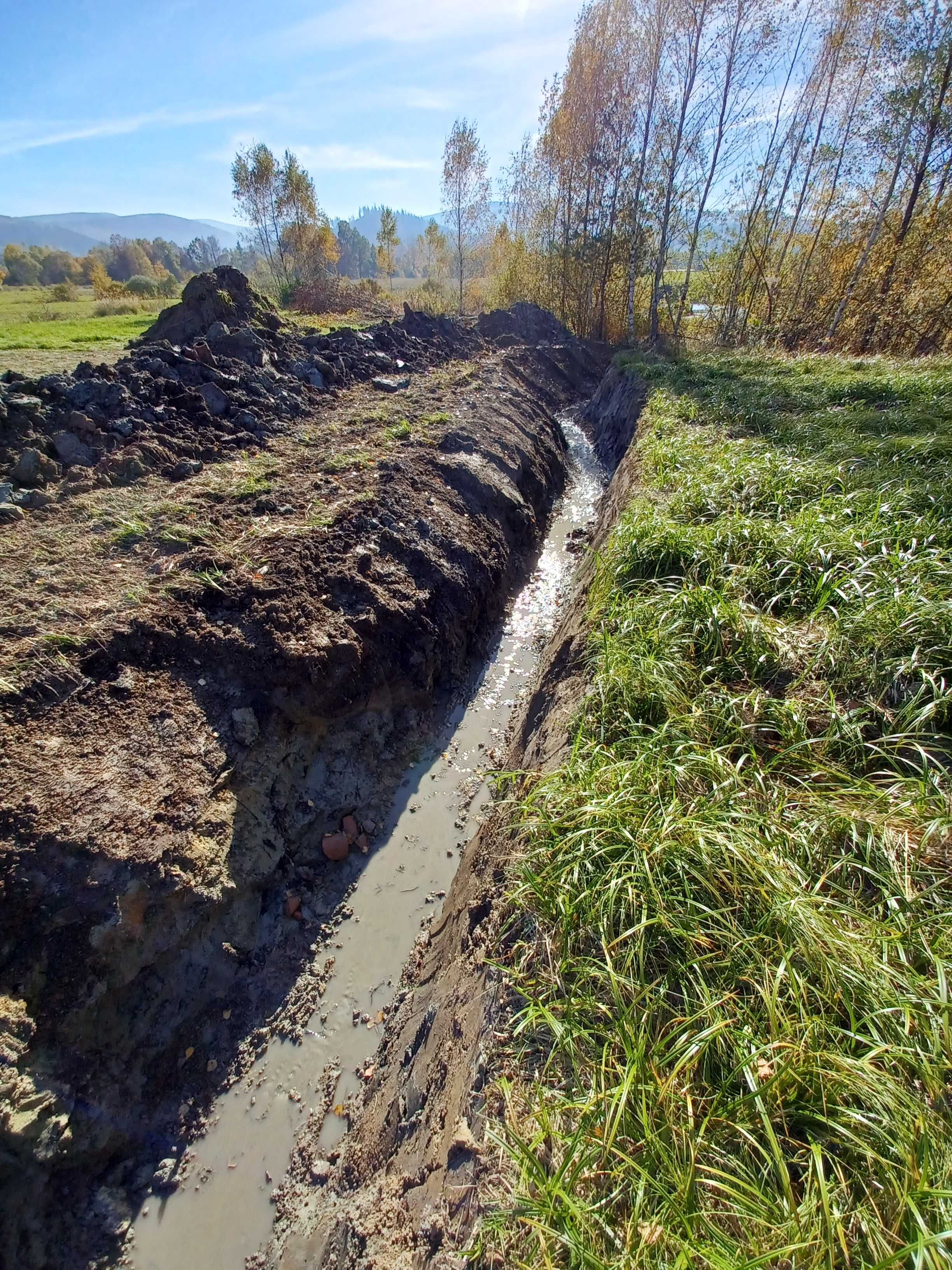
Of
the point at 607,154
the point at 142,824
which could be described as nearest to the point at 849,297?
the point at 607,154

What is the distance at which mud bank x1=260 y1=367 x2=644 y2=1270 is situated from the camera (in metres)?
1.74

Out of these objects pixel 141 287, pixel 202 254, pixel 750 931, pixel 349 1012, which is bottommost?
pixel 349 1012

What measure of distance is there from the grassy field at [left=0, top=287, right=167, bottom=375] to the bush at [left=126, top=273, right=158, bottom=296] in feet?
19.6

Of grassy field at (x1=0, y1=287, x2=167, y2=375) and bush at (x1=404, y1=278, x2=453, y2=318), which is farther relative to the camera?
bush at (x1=404, y1=278, x2=453, y2=318)

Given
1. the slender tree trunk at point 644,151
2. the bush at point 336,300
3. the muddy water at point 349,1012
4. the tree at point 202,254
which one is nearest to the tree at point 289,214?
the bush at point 336,300

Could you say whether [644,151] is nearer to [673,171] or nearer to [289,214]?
[673,171]

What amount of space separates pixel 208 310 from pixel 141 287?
112 ft

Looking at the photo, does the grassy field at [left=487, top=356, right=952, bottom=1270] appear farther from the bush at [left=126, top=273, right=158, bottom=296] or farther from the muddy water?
the bush at [left=126, top=273, right=158, bottom=296]

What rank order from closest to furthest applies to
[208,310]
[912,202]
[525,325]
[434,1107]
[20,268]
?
[434,1107], [208,310], [912,202], [525,325], [20,268]

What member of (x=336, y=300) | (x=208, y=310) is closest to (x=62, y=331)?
(x=208, y=310)

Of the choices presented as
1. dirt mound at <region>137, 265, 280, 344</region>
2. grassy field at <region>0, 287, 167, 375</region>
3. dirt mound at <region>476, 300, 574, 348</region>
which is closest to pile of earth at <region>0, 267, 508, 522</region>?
dirt mound at <region>137, 265, 280, 344</region>

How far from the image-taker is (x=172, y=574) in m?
4.21

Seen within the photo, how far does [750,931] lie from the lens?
1.78m

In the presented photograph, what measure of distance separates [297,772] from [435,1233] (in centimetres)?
Answer: 270
